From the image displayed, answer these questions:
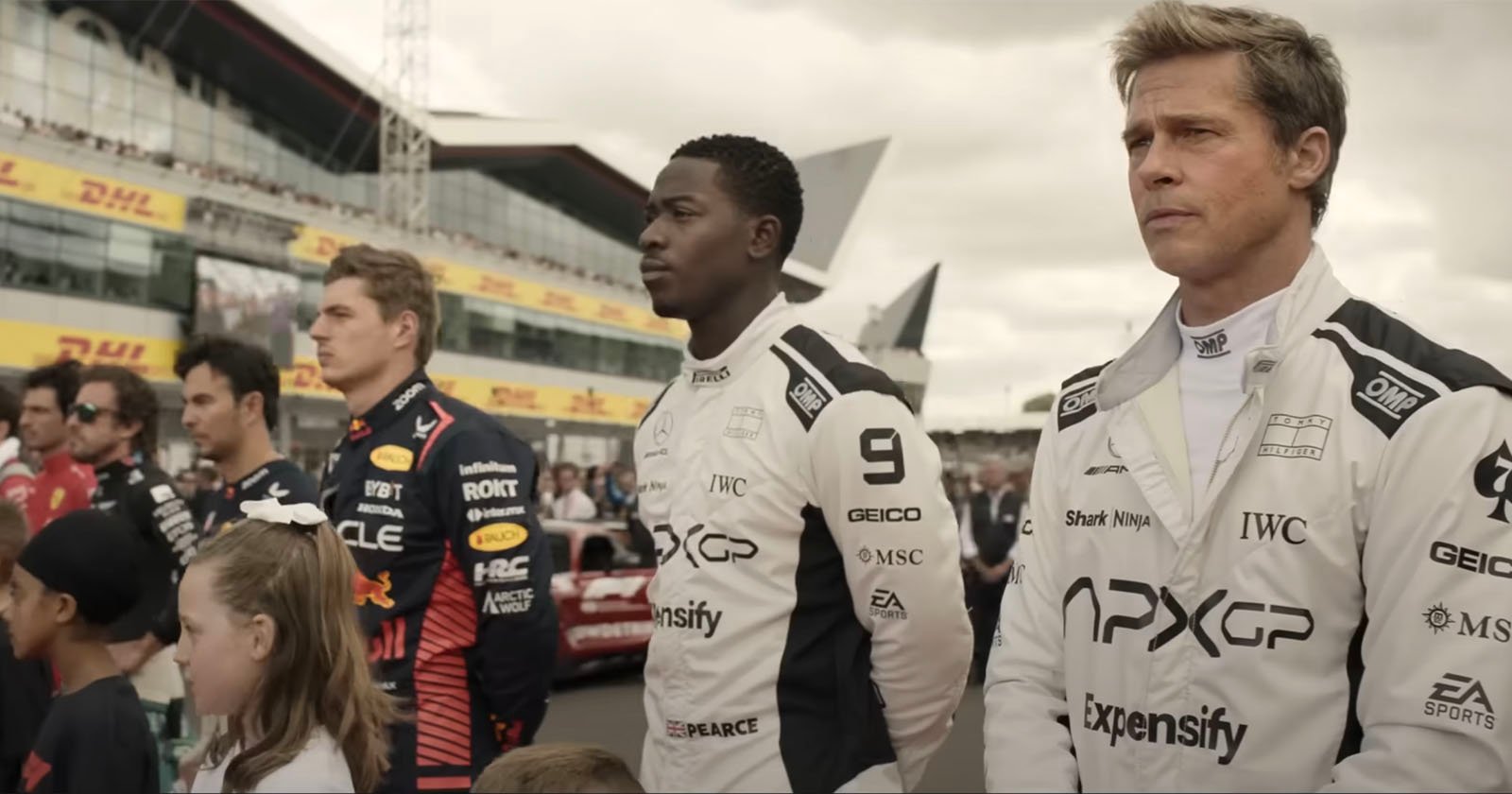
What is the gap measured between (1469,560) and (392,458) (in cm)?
272

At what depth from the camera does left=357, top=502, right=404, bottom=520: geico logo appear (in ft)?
12.2

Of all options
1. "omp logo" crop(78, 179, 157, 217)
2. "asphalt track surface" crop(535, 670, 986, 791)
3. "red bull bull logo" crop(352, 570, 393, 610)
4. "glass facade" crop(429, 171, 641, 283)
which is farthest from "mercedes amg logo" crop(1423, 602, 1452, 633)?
"glass facade" crop(429, 171, 641, 283)

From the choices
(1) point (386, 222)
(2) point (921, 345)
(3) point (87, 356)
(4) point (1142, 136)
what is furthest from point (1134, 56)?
(2) point (921, 345)

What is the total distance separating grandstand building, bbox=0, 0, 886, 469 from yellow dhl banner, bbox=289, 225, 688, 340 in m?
0.09

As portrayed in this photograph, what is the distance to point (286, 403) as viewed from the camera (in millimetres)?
33094

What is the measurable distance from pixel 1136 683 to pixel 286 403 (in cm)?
3304

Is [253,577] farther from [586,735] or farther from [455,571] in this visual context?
[586,735]

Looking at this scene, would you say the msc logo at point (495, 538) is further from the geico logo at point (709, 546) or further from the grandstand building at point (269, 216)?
the grandstand building at point (269, 216)

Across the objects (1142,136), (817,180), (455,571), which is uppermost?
(817,180)

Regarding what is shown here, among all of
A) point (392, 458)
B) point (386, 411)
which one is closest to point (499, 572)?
point (392, 458)

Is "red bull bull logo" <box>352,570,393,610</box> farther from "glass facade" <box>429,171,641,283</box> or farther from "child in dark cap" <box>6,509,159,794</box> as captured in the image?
"glass facade" <box>429,171,641,283</box>

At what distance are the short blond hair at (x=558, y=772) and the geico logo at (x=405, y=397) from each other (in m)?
1.97

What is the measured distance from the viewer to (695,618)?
2.91 metres

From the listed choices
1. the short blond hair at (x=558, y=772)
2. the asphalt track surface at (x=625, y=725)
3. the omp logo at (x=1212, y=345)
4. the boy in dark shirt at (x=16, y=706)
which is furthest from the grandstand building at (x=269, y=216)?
the omp logo at (x=1212, y=345)
